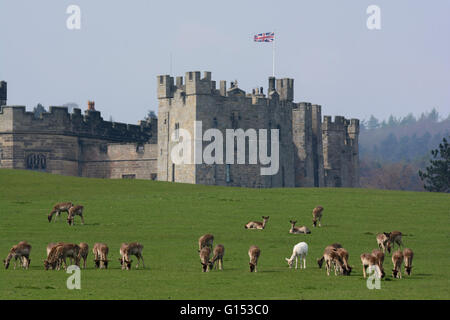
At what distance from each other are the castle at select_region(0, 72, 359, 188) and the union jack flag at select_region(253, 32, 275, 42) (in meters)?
5.22

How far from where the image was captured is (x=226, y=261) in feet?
123

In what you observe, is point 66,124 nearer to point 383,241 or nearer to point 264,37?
point 264,37

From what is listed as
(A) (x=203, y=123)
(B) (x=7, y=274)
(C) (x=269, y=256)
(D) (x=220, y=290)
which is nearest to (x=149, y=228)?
(C) (x=269, y=256)

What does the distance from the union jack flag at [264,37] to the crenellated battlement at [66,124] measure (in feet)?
59.0

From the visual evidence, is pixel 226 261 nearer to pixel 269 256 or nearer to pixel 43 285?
pixel 269 256

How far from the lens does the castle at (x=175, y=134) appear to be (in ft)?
316

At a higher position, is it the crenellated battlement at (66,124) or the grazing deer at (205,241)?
the crenellated battlement at (66,124)

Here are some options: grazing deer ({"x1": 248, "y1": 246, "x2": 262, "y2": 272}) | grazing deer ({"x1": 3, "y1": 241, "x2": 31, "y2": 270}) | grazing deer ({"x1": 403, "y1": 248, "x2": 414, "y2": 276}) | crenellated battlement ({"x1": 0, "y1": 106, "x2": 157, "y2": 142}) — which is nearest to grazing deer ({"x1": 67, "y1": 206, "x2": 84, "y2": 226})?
grazing deer ({"x1": 3, "y1": 241, "x2": 31, "y2": 270})

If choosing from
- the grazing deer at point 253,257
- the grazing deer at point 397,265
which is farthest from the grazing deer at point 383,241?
the grazing deer at point 253,257

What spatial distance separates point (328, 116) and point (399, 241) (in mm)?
77104

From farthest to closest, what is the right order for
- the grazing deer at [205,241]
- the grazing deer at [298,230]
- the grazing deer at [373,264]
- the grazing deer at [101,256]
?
the grazing deer at [298,230] → the grazing deer at [205,241] → the grazing deer at [101,256] → the grazing deer at [373,264]

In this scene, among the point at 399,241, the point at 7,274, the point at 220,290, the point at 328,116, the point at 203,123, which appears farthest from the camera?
the point at 328,116

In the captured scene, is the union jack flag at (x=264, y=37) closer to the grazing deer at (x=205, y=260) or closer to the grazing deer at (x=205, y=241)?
the grazing deer at (x=205, y=241)

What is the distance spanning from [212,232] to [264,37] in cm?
5818
